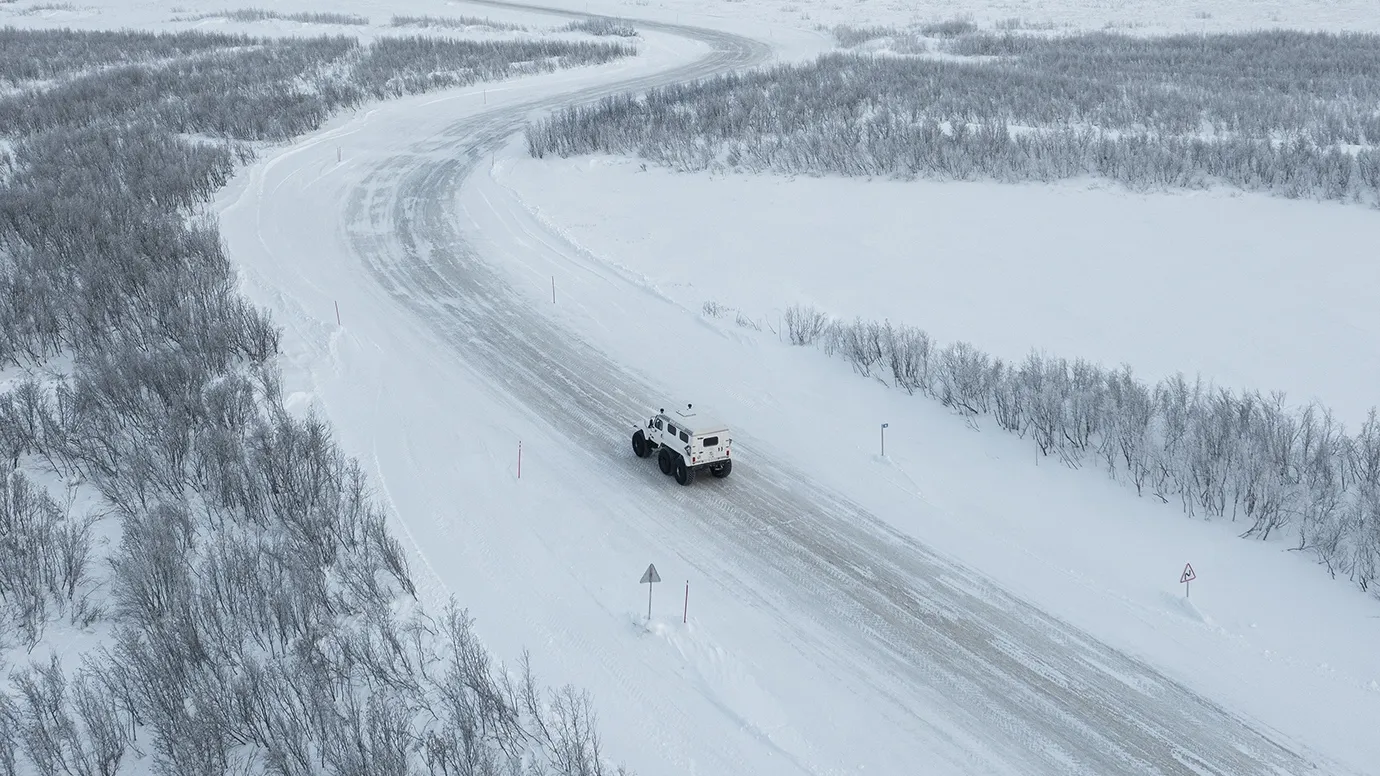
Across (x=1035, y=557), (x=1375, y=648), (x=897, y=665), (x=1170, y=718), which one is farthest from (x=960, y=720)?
(x=1375, y=648)

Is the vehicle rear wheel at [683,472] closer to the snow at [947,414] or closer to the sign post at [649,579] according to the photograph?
the snow at [947,414]

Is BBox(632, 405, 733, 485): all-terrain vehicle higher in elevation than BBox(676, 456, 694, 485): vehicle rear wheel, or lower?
higher

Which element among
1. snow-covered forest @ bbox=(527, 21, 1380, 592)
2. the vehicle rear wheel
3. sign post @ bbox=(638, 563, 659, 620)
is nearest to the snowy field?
sign post @ bbox=(638, 563, 659, 620)

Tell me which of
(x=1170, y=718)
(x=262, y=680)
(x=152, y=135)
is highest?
(x=152, y=135)

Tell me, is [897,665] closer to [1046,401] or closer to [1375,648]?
Result: [1375,648]

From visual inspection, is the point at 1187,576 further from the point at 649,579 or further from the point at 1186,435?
the point at 649,579

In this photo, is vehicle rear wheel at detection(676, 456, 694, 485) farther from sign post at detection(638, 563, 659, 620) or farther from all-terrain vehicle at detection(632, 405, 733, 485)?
sign post at detection(638, 563, 659, 620)

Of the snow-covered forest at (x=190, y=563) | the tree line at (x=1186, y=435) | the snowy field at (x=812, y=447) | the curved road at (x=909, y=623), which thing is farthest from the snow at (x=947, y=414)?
the snow-covered forest at (x=190, y=563)
